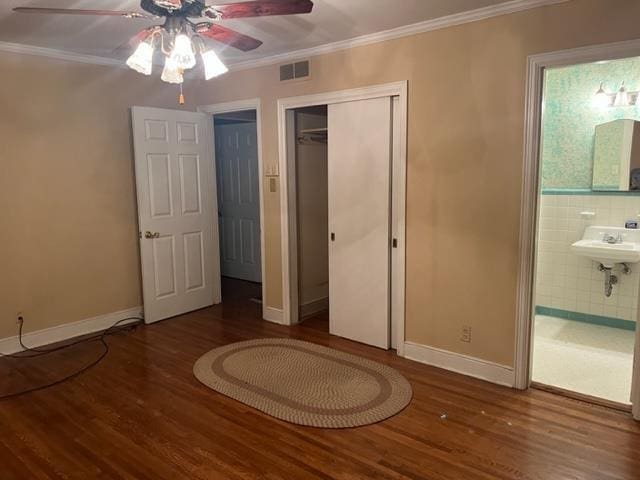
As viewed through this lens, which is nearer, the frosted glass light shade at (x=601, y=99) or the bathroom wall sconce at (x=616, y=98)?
the bathroom wall sconce at (x=616, y=98)

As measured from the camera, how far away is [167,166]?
460cm

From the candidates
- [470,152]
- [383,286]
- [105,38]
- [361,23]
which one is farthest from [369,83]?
[105,38]

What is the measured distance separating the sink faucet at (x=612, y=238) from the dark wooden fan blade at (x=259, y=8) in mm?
3628

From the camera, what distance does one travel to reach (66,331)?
420cm

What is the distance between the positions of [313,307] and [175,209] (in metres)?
1.77

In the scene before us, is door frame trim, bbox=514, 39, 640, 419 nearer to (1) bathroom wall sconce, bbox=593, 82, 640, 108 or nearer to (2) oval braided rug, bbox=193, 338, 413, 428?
(2) oval braided rug, bbox=193, 338, 413, 428

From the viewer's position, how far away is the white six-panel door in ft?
14.6

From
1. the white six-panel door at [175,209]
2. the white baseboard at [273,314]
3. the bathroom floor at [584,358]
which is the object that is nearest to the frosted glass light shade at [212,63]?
the white six-panel door at [175,209]

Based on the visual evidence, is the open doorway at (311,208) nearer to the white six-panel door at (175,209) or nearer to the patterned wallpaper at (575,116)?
the white six-panel door at (175,209)

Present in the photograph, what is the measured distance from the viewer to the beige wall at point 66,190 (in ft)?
12.4

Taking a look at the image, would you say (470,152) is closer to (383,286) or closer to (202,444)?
(383,286)

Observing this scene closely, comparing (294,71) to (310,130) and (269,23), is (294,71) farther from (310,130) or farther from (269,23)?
(269,23)

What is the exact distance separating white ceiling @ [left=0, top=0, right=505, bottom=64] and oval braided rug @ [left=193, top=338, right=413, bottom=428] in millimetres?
2543

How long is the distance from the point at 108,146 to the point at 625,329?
205 inches
